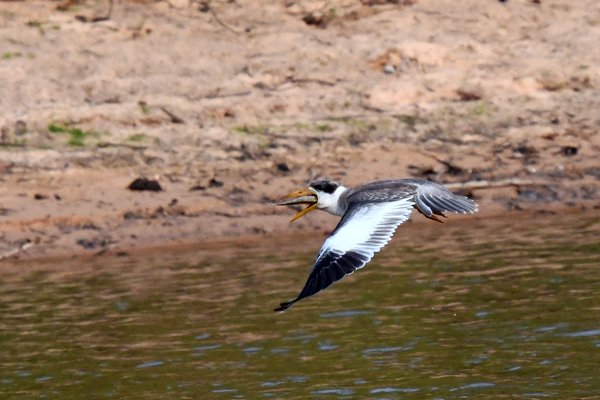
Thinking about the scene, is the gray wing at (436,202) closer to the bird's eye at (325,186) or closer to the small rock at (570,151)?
the bird's eye at (325,186)

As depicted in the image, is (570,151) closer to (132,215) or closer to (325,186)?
(132,215)

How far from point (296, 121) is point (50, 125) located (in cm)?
246

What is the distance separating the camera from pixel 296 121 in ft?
45.2

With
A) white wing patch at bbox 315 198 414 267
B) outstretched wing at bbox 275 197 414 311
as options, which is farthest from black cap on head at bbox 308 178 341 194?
white wing patch at bbox 315 198 414 267

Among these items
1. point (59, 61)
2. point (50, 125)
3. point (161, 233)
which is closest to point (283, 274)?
point (161, 233)

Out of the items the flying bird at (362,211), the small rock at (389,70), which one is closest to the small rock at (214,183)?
the small rock at (389,70)

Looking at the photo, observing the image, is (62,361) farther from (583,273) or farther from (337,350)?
(583,273)

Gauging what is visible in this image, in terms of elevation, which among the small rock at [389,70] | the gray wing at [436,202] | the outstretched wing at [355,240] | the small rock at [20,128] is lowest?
the small rock at [20,128]

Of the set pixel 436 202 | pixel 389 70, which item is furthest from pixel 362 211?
pixel 389 70

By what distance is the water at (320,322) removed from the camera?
26.8 feet

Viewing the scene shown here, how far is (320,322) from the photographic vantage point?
9680mm

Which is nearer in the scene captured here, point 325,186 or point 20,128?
point 325,186

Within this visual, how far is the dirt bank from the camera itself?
498 inches

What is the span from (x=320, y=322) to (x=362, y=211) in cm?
207
